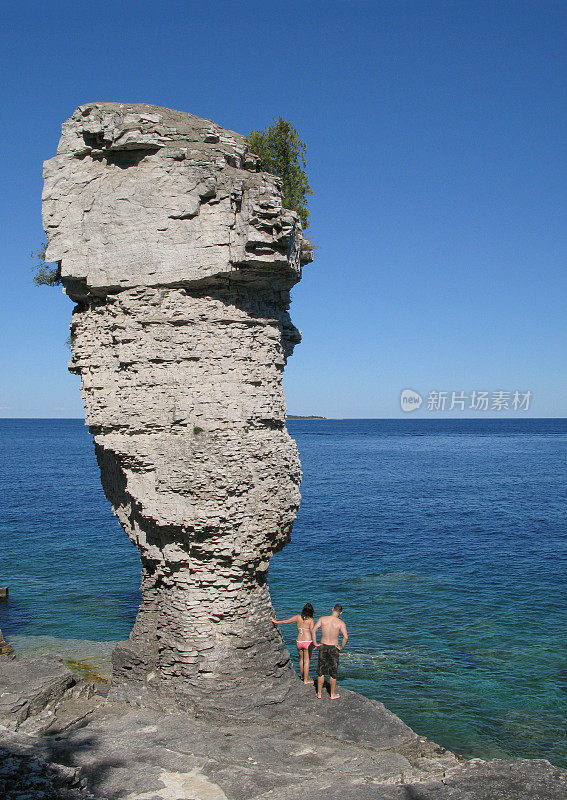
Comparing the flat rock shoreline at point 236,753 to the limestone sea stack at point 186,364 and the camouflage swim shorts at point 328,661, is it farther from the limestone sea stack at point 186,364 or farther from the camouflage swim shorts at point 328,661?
the limestone sea stack at point 186,364

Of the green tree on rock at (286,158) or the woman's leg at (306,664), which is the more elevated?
the green tree on rock at (286,158)

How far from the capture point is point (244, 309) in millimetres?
11789

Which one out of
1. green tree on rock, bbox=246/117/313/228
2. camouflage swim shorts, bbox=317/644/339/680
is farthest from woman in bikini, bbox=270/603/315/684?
green tree on rock, bbox=246/117/313/228

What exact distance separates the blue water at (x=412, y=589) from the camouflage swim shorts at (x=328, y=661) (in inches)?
154

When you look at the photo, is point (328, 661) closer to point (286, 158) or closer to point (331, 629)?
point (331, 629)

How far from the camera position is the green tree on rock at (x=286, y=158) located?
14.1 meters

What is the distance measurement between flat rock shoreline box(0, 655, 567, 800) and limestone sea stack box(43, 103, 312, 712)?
0.73 metres

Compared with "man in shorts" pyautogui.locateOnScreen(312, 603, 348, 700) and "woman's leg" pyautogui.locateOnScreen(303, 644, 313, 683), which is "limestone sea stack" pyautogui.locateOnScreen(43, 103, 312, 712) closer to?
"woman's leg" pyautogui.locateOnScreen(303, 644, 313, 683)

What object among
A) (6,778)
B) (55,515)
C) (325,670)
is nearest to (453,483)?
(55,515)

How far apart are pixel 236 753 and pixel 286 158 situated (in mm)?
11861

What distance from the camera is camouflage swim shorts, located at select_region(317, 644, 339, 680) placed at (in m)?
11.2

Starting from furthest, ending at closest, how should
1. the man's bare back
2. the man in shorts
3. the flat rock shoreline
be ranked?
the man's bare back, the man in shorts, the flat rock shoreline

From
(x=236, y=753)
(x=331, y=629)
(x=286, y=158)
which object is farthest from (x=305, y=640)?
(x=286, y=158)

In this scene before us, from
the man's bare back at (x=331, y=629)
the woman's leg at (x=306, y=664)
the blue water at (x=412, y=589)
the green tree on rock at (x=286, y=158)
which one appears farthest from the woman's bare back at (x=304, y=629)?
the green tree on rock at (x=286, y=158)
